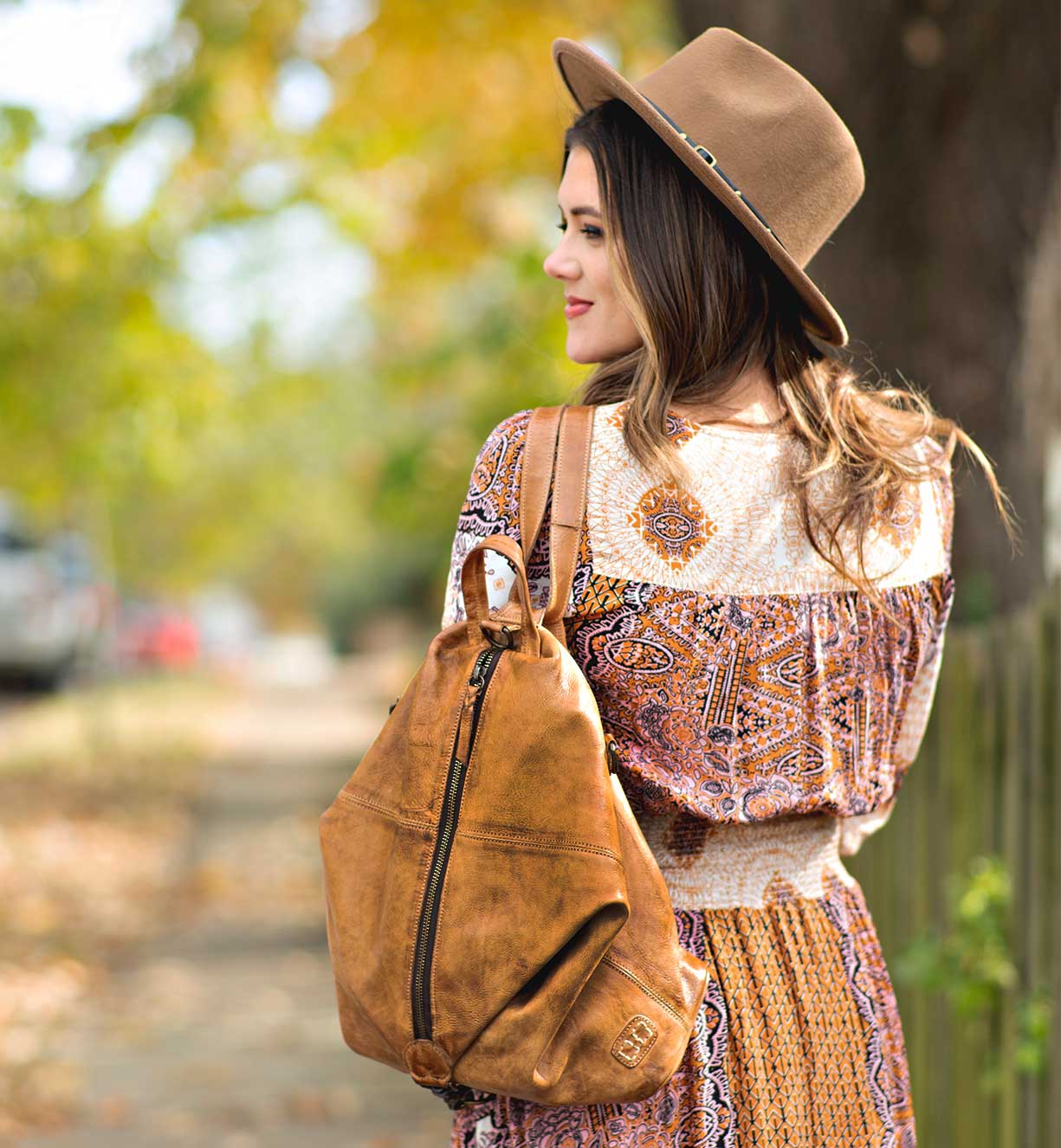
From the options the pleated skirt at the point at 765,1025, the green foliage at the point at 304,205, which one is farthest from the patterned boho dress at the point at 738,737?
the green foliage at the point at 304,205

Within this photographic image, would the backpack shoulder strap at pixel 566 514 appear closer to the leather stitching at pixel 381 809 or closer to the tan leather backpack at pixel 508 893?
the tan leather backpack at pixel 508 893

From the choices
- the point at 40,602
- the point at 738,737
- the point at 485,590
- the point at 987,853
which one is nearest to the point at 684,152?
the point at 485,590

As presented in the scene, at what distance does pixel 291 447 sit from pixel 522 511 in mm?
18175

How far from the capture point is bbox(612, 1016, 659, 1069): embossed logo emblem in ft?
4.96

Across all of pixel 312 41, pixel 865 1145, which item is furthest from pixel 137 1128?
pixel 312 41

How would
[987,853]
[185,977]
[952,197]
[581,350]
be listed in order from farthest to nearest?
[185,977], [952,197], [987,853], [581,350]

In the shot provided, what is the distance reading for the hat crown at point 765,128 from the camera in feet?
5.78

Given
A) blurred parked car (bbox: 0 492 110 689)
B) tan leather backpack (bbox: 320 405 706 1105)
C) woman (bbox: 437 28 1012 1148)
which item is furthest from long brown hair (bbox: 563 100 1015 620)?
blurred parked car (bbox: 0 492 110 689)

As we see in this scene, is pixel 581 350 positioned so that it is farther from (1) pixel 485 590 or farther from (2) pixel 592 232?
(1) pixel 485 590

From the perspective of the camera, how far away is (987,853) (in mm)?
3221

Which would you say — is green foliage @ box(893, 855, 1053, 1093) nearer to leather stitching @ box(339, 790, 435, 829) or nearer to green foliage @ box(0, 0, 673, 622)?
leather stitching @ box(339, 790, 435, 829)

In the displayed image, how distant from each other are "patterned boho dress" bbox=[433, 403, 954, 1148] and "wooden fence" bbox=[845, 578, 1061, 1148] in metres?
1.05

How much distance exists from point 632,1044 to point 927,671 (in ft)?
2.43

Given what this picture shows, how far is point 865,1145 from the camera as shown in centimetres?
180
